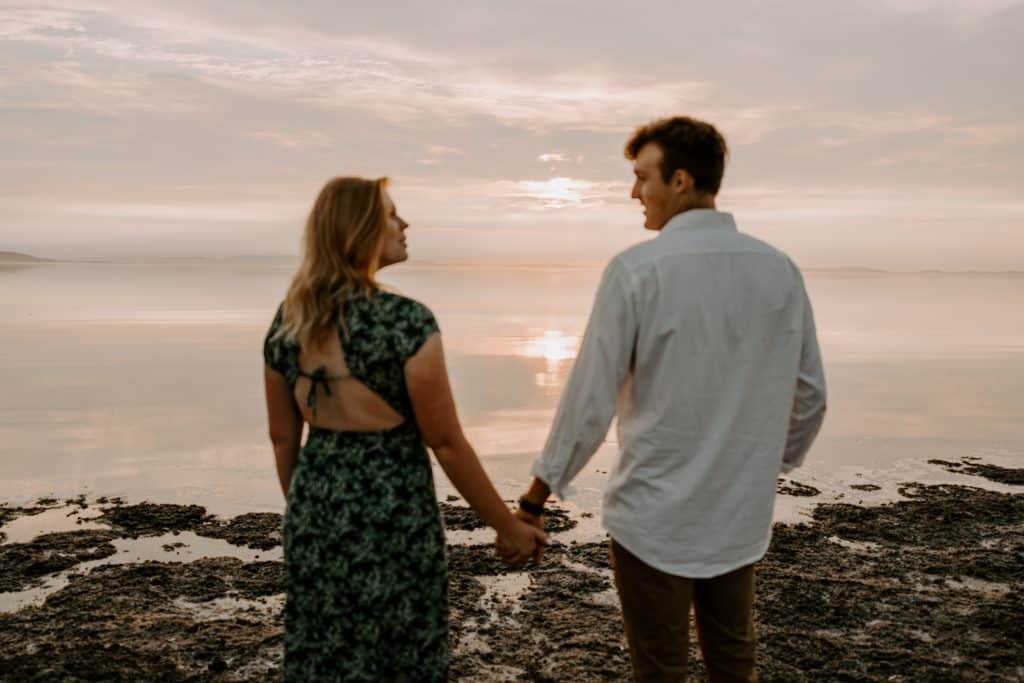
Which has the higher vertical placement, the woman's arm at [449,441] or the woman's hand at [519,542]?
the woman's arm at [449,441]

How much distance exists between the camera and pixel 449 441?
2.75 meters

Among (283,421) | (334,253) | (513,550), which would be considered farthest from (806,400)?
(283,421)

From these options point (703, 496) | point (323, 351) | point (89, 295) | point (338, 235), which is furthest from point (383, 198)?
point (89, 295)

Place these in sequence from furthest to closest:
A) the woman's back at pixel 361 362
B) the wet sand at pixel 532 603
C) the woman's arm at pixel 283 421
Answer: the wet sand at pixel 532 603 < the woman's arm at pixel 283 421 < the woman's back at pixel 361 362

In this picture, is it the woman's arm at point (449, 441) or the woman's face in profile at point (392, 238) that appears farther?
the woman's face in profile at point (392, 238)

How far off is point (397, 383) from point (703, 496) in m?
1.01

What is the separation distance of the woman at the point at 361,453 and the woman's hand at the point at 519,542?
31 centimetres

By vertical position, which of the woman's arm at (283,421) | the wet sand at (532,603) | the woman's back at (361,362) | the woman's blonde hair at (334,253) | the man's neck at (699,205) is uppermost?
the man's neck at (699,205)

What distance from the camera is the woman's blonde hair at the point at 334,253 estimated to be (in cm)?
Answer: 259

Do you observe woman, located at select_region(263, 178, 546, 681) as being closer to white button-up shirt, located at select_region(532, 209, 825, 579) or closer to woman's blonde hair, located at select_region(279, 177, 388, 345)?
woman's blonde hair, located at select_region(279, 177, 388, 345)

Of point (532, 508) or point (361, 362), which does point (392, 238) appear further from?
point (532, 508)

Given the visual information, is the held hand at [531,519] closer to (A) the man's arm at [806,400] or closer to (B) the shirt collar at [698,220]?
(A) the man's arm at [806,400]

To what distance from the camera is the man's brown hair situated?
2.71 metres

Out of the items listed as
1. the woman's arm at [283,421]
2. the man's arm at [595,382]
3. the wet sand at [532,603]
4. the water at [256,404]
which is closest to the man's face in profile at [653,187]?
the man's arm at [595,382]
